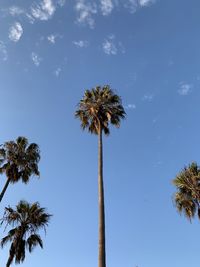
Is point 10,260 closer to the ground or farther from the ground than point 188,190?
closer to the ground

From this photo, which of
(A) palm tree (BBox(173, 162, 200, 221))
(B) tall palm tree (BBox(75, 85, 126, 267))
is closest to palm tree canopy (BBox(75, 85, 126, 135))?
(B) tall palm tree (BBox(75, 85, 126, 267))

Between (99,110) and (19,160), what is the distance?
11.3 metres

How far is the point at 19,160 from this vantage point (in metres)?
34.8

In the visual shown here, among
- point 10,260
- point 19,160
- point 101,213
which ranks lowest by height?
point 10,260

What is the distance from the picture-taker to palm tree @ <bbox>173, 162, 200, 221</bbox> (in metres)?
31.5

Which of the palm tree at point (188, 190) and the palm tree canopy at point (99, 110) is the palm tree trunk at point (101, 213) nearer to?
the palm tree canopy at point (99, 110)

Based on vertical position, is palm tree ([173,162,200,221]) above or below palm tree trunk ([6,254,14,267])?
above

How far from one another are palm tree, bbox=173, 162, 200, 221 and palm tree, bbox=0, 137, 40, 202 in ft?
50.7

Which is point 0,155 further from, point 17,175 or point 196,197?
point 196,197

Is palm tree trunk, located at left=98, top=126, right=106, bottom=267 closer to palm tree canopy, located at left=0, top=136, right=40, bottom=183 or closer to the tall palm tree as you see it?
the tall palm tree

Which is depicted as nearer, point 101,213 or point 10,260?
point 101,213

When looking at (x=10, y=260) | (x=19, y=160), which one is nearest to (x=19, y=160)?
(x=19, y=160)

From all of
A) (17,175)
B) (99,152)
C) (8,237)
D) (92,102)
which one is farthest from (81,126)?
(8,237)

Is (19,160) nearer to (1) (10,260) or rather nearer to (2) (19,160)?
(2) (19,160)
